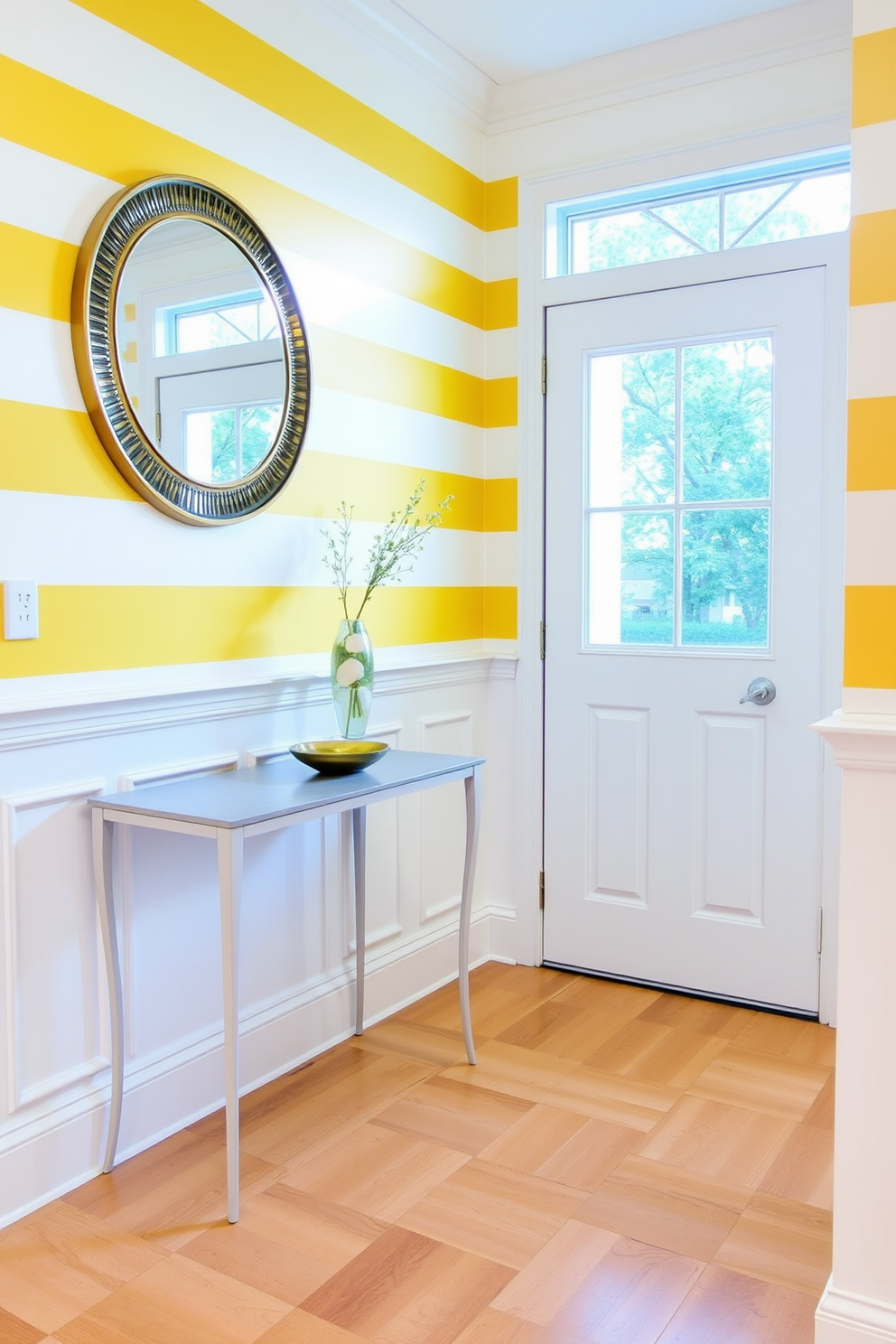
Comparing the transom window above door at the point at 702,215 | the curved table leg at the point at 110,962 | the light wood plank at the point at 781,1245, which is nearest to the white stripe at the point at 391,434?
the transom window above door at the point at 702,215


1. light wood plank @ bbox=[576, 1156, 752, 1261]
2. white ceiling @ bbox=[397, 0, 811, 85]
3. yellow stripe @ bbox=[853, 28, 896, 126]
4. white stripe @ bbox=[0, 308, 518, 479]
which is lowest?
light wood plank @ bbox=[576, 1156, 752, 1261]

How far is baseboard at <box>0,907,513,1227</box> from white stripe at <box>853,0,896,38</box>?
2.19 meters

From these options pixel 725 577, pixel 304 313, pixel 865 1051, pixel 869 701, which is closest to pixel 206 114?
pixel 304 313

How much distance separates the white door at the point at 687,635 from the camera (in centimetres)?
289

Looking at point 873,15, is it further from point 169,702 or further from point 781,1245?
point 781,1245

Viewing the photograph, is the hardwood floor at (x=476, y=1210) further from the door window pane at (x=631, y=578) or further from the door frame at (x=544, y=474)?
the door window pane at (x=631, y=578)

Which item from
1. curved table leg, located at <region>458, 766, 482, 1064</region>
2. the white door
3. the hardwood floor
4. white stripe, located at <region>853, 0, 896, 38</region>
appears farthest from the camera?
the white door

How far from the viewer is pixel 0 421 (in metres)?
1.92

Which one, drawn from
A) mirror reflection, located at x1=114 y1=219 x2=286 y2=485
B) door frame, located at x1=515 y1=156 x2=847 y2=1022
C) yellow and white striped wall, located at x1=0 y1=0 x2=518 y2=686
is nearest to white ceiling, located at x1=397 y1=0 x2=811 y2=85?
yellow and white striped wall, located at x1=0 y1=0 x2=518 y2=686

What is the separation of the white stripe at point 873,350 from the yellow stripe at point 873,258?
0.02 metres

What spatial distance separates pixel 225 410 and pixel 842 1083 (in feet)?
5.73

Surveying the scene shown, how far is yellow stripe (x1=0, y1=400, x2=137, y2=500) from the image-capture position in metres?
1.94

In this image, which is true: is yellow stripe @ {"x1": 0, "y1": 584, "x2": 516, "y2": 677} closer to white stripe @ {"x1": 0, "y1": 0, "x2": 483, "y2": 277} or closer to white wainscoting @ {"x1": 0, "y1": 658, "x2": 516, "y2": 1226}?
white wainscoting @ {"x1": 0, "y1": 658, "x2": 516, "y2": 1226}

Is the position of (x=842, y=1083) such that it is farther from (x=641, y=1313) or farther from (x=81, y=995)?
(x=81, y=995)
